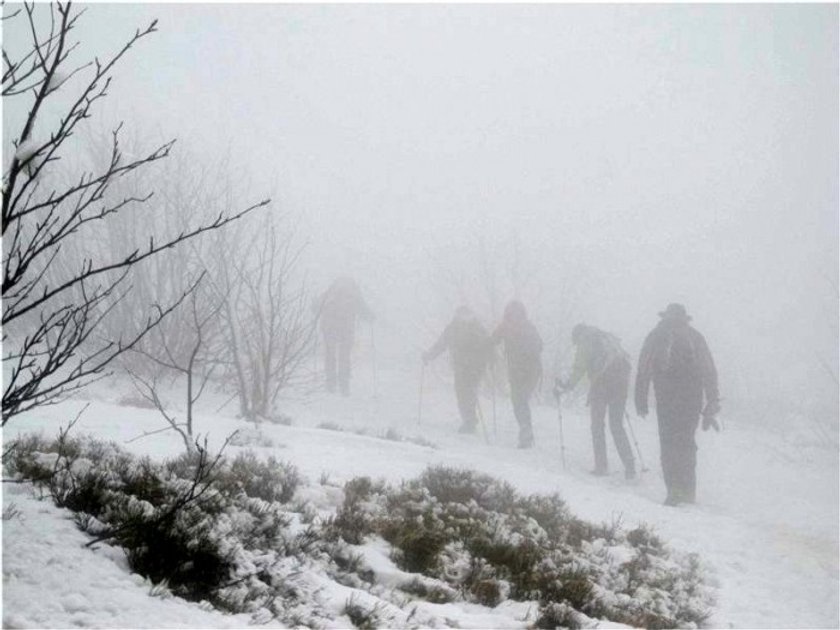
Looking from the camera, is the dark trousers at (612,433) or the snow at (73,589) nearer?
the snow at (73,589)

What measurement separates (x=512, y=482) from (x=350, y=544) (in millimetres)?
3902

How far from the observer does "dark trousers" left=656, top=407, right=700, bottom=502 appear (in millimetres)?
9414

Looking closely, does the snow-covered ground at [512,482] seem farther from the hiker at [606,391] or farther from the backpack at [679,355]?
the backpack at [679,355]

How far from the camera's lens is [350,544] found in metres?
→ 4.18

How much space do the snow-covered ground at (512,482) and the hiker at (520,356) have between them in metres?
0.87

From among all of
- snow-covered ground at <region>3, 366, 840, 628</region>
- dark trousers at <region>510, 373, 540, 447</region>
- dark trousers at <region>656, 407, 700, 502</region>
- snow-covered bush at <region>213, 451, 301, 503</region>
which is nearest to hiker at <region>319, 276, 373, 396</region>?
snow-covered ground at <region>3, 366, 840, 628</region>

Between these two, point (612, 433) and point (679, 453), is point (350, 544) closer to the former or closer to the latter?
point (679, 453)

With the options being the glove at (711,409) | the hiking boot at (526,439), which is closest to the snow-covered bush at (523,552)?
the glove at (711,409)

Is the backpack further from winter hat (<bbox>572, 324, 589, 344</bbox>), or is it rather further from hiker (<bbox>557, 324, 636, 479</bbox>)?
winter hat (<bbox>572, 324, 589, 344</bbox>)

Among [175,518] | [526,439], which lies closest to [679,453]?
[526,439]

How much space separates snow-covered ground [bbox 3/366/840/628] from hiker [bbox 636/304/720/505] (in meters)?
0.58

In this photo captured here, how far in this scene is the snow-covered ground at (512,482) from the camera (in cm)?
241

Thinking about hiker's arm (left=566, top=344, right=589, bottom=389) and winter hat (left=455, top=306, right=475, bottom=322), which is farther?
winter hat (left=455, top=306, right=475, bottom=322)

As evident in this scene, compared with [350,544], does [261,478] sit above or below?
above
